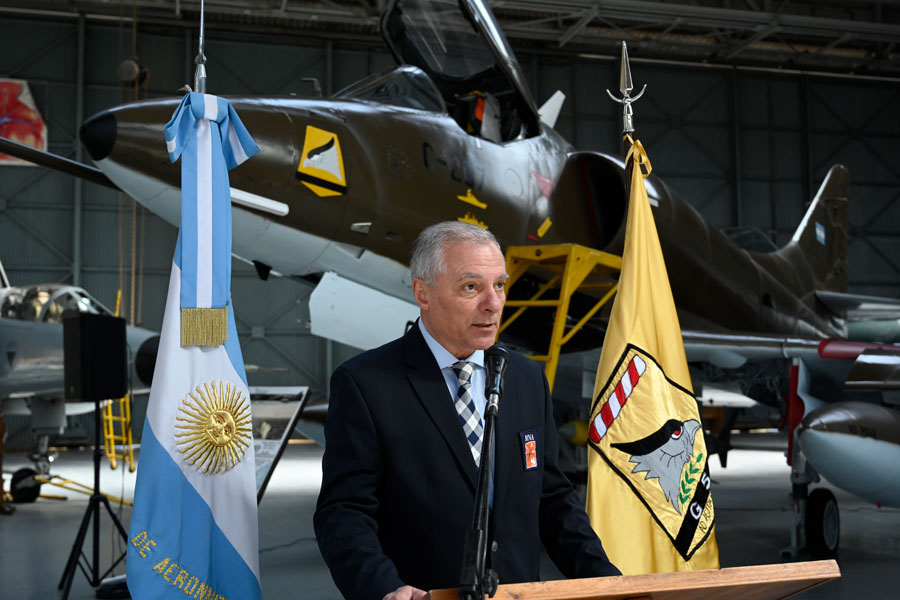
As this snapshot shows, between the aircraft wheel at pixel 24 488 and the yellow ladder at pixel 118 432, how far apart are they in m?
1.24

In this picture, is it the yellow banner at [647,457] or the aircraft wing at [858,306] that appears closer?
the yellow banner at [647,457]

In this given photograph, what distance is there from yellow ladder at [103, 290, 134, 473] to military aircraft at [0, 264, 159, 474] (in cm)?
77

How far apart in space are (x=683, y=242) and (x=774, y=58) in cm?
1691

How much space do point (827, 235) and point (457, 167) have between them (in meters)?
7.38

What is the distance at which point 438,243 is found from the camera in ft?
6.18

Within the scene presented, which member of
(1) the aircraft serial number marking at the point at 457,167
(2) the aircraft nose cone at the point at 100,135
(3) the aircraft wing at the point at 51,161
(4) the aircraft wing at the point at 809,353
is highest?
(1) the aircraft serial number marking at the point at 457,167

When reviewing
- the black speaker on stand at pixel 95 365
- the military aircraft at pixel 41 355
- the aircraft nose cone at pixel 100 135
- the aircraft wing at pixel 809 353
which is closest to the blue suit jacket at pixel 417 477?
the aircraft nose cone at pixel 100 135

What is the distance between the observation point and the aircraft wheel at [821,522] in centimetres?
595

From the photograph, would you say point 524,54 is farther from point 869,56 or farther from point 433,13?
point 433,13

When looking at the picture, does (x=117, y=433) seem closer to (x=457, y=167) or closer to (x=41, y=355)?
(x=41, y=355)

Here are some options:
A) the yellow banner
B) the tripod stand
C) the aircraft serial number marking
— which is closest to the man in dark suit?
the yellow banner

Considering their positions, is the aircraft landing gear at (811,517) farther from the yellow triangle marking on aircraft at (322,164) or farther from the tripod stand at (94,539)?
the tripod stand at (94,539)

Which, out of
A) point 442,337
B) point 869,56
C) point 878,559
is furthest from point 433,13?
point 869,56

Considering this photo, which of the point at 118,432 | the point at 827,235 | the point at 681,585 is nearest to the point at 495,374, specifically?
the point at 681,585
